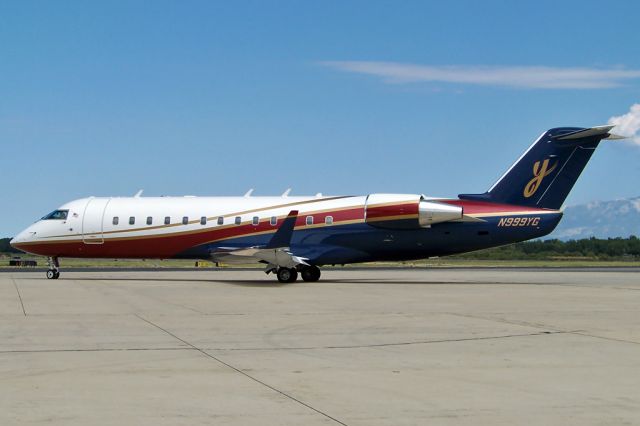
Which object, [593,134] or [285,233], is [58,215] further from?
[593,134]

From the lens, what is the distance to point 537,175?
29203 millimetres

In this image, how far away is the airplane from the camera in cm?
2900

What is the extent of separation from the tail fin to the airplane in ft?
0.12
